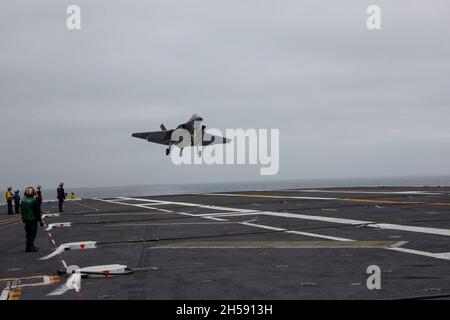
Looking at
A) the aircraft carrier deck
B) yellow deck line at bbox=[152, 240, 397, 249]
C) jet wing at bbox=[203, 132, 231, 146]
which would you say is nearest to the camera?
the aircraft carrier deck

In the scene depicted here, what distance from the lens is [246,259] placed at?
1341 centimetres

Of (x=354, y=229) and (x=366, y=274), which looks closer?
(x=366, y=274)

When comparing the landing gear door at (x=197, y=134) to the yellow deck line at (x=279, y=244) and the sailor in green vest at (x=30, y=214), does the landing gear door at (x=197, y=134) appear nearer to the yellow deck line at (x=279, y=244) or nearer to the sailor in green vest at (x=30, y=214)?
the sailor in green vest at (x=30, y=214)

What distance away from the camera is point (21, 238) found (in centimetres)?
2139

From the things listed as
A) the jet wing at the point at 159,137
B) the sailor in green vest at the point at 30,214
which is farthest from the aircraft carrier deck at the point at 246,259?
the jet wing at the point at 159,137

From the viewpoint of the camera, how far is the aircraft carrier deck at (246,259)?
947cm

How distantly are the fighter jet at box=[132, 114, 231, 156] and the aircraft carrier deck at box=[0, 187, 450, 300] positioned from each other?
26.1 m

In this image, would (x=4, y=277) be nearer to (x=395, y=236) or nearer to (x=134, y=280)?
(x=134, y=280)

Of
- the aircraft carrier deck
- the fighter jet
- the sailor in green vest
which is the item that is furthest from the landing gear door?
the sailor in green vest

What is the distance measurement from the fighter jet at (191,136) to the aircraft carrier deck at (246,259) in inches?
1029

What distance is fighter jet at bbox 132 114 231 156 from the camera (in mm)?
49950

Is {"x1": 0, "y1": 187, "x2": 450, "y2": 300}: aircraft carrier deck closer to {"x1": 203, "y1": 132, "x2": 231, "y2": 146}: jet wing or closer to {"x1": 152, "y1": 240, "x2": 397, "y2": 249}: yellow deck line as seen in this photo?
{"x1": 152, "y1": 240, "x2": 397, "y2": 249}: yellow deck line
